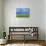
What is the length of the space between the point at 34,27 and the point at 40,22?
0.81 feet

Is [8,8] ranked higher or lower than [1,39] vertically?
higher

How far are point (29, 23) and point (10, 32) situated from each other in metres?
0.62

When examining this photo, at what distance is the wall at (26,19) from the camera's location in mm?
3451

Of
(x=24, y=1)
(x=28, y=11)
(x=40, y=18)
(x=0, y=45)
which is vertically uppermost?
(x=24, y=1)

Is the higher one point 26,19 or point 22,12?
point 22,12

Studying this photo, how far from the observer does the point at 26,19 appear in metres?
3.47

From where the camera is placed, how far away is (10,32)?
3.40 metres

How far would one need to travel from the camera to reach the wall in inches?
136

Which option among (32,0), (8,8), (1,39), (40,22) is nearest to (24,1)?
(32,0)

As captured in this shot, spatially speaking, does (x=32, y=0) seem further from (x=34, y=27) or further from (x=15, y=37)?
(x=15, y=37)

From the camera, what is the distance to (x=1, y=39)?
251cm

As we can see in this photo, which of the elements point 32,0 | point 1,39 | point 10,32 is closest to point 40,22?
point 32,0

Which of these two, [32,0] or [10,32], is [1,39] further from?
[32,0]

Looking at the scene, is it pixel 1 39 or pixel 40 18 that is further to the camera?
pixel 40 18
